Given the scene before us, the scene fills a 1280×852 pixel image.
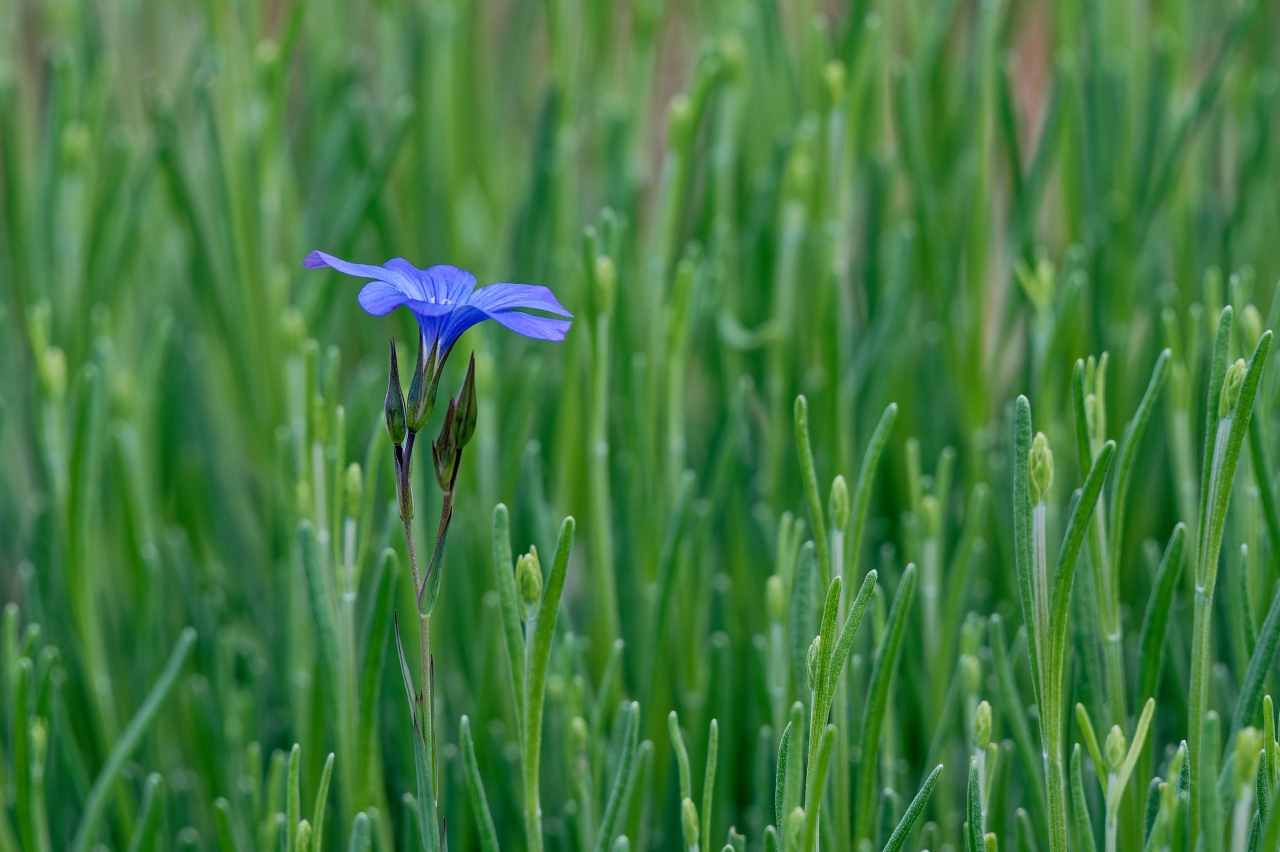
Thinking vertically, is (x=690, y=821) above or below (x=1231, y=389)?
below

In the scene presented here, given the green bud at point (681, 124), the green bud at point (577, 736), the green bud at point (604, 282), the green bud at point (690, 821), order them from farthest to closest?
the green bud at point (681, 124), the green bud at point (604, 282), the green bud at point (577, 736), the green bud at point (690, 821)

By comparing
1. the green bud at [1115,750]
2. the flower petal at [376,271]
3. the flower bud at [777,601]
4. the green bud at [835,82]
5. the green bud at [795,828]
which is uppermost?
the green bud at [835,82]

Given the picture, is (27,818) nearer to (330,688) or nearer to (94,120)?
(330,688)

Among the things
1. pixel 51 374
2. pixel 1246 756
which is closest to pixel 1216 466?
pixel 1246 756

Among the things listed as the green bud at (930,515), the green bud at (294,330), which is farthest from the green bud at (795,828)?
the green bud at (294,330)

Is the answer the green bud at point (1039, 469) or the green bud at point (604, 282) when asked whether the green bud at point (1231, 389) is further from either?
the green bud at point (604, 282)

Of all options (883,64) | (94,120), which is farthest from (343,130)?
(883,64)

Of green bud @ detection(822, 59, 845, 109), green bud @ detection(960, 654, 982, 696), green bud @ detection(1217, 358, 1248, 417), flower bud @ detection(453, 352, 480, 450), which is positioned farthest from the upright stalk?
green bud @ detection(822, 59, 845, 109)

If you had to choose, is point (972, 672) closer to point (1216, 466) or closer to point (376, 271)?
point (1216, 466)
